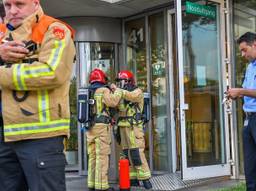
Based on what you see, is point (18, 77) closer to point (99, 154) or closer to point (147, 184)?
point (99, 154)

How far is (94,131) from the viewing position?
7078 millimetres

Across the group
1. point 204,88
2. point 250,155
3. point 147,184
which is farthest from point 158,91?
point 250,155

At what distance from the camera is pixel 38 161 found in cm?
252

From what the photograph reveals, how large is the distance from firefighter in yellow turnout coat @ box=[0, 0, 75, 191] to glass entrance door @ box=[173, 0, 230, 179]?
17.0 feet

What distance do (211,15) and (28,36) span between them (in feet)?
18.9

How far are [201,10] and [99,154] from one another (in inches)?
114

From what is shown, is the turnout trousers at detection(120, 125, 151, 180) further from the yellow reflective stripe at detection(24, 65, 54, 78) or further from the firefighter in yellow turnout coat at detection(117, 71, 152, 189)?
the yellow reflective stripe at detection(24, 65, 54, 78)

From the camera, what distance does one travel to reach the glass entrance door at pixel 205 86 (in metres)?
7.78

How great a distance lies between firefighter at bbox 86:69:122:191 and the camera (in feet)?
22.9

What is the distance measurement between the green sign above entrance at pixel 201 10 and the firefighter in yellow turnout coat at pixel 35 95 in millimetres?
5243

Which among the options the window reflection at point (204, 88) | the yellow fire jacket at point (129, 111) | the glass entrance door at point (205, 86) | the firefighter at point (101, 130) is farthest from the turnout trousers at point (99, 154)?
the window reflection at point (204, 88)

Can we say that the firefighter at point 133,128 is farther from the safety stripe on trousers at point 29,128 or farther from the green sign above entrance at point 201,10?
the safety stripe on trousers at point 29,128

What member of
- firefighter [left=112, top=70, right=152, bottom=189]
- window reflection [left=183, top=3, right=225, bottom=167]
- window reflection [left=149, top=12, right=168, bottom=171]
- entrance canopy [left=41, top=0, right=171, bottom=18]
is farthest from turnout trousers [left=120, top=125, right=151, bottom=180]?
entrance canopy [left=41, top=0, right=171, bottom=18]

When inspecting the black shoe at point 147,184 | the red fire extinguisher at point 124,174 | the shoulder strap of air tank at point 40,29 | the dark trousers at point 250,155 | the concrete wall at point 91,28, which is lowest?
the black shoe at point 147,184
